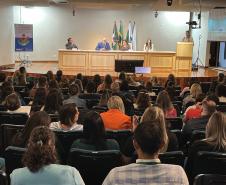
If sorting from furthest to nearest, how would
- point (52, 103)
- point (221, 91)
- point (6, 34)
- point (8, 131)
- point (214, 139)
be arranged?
point (6, 34) → point (221, 91) → point (52, 103) → point (8, 131) → point (214, 139)

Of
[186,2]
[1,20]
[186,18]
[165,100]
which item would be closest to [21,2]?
[1,20]

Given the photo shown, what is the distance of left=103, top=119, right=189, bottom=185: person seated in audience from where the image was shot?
2.21 m

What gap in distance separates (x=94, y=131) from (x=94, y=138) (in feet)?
0.21

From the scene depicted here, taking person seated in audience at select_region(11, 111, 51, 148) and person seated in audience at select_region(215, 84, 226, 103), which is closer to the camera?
person seated in audience at select_region(11, 111, 51, 148)

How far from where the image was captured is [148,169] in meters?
2.22

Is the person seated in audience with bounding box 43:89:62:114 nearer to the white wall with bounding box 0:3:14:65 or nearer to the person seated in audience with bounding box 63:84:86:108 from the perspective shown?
the person seated in audience with bounding box 63:84:86:108

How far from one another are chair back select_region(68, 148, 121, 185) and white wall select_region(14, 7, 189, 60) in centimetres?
1672

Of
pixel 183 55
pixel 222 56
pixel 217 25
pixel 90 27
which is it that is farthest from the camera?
pixel 90 27

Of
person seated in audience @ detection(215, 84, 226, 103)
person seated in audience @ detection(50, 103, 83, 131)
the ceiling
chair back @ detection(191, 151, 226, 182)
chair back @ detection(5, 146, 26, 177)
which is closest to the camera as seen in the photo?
chair back @ detection(5, 146, 26, 177)

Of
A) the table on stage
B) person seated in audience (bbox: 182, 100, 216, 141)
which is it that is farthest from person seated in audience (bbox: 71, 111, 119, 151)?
the table on stage

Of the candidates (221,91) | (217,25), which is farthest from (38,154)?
(217,25)

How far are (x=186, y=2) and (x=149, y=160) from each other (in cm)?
1321

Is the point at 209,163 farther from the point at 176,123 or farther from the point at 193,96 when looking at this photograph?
the point at 193,96

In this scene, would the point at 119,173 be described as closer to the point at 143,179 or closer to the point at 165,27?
the point at 143,179
